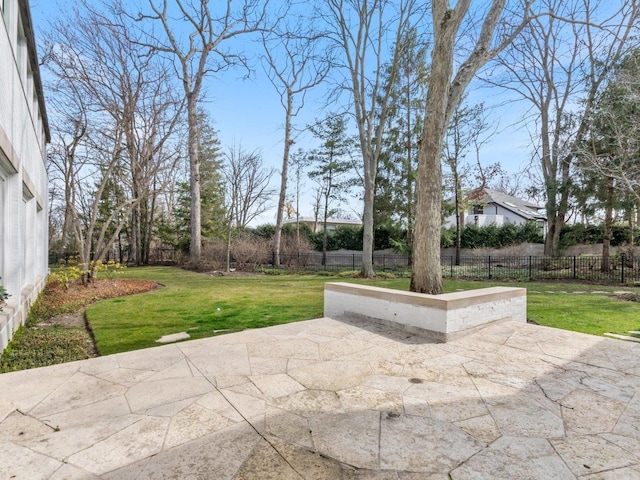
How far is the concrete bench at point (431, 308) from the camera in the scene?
3.84 m

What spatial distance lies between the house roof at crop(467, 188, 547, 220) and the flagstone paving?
19279 millimetres

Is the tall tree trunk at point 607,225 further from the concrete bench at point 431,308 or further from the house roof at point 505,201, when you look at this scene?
the concrete bench at point 431,308

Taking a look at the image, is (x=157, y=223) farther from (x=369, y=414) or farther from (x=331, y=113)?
(x=369, y=414)

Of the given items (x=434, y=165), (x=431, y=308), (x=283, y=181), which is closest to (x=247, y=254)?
(x=283, y=181)

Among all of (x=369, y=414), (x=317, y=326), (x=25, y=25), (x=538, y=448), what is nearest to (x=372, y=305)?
(x=317, y=326)

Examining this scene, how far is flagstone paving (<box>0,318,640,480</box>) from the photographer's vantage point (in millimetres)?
1701

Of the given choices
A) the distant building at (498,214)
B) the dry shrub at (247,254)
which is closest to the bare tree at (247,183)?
the dry shrub at (247,254)

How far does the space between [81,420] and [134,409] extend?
0.29 metres

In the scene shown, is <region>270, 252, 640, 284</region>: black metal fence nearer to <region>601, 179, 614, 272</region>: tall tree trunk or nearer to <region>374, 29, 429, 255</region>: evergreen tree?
<region>601, 179, 614, 272</region>: tall tree trunk

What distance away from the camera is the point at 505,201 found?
97.2 feet

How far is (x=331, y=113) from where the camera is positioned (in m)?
20.2

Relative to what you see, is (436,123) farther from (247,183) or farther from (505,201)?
(505,201)

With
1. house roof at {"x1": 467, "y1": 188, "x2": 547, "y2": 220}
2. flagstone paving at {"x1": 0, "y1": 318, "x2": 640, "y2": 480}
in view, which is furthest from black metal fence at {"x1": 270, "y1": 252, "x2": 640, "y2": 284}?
flagstone paving at {"x1": 0, "y1": 318, "x2": 640, "y2": 480}

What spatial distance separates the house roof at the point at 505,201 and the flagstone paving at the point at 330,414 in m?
19.3
